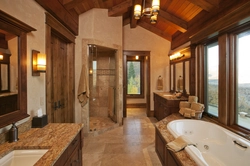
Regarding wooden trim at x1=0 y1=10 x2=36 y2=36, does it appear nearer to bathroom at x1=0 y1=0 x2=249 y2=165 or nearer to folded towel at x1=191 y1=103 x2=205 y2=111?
bathroom at x1=0 y1=0 x2=249 y2=165

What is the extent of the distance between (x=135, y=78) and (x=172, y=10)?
363cm

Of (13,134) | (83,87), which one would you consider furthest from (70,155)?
(83,87)

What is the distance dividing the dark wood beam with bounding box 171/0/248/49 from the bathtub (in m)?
2.00

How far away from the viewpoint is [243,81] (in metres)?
2.34

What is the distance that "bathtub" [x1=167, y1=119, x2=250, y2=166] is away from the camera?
67.9 inches

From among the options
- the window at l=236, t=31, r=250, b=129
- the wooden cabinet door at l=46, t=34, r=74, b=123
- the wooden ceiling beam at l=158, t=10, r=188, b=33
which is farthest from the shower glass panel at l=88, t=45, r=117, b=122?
the window at l=236, t=31, r=250, b=129

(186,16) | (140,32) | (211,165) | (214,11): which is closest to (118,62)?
(140,32)

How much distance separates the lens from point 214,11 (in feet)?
8.94

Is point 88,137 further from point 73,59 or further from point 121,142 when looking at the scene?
point 73,59

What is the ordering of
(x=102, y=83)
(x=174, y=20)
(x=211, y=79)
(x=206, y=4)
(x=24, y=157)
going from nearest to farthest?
(x=24, y=157) < (x=206, y=4) < (x=211, y=79) < (x=174, y=20) < (x=102, y=83)

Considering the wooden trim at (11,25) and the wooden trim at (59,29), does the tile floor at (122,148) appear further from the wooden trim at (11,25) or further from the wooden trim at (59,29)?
the wooden trim at (59,29)

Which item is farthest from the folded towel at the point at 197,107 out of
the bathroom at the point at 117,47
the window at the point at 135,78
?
the window at the point at 135,78

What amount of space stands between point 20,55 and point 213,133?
3170 mm

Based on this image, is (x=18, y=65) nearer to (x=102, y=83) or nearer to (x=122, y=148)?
(x=122, y=148)
